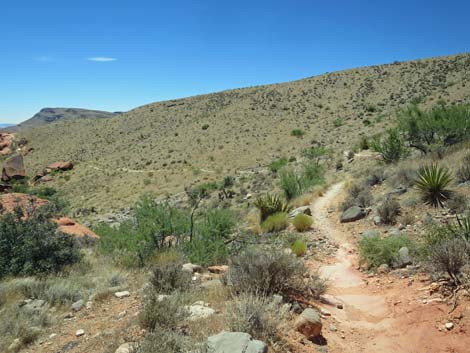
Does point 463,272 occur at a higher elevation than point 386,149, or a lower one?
lower

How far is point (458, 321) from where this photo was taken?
4293 millimetres

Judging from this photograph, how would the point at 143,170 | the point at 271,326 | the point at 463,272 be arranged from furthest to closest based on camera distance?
the point at 143,170
the point at 463,272
the point at 271,326

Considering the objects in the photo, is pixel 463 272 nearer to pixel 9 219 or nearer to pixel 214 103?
pixel 9 219

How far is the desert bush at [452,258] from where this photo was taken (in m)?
4.98

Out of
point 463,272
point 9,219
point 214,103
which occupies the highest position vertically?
point 214,103

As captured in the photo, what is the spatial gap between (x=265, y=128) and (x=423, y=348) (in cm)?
4257

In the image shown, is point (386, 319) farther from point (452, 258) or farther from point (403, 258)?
point (403, 258)

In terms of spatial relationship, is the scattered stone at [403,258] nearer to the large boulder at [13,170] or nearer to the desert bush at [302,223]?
the desert bush at [302,223]

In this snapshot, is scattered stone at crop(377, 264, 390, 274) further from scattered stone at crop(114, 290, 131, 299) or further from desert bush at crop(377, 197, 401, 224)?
scattered stone at crop(114, 290, 131, 299)

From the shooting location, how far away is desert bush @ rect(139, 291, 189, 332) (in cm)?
424

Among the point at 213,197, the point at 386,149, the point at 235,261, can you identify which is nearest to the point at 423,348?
the point at 235,261

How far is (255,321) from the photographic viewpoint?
3.99 metres

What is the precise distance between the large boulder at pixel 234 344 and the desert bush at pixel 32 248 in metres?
5.40

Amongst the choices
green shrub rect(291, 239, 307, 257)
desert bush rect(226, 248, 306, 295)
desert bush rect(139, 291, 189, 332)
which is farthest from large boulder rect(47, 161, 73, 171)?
desert bush rect(139, 291, 189, 332)
